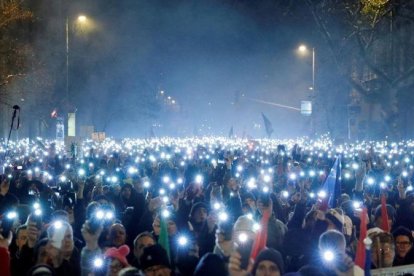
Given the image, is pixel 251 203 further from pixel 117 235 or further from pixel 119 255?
pixel 119 255

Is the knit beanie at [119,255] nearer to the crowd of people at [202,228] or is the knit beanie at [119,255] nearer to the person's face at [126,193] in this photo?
the crowd of people at [202,228]

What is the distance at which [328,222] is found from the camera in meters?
8.38

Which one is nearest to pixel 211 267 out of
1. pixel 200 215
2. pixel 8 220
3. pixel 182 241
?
pixel 182 241

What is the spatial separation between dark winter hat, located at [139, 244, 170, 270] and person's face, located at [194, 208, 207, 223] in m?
3.27

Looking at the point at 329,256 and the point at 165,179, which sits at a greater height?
the point at 165,179

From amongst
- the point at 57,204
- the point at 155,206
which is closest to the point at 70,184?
the point at 57,204

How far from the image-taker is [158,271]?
19.1ft

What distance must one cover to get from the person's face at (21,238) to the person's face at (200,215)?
2.64m

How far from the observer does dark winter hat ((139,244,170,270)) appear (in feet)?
19.4

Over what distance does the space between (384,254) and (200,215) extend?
321 cm

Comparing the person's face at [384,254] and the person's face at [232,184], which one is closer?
the person's face at [384,254]

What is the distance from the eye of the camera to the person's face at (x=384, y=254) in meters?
7.01

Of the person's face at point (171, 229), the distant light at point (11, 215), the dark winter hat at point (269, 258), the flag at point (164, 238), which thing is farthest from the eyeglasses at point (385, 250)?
the distant light at point (11, 215)

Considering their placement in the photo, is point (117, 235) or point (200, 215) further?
point (200, 215)
